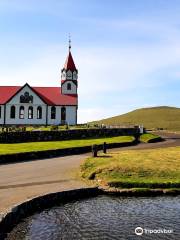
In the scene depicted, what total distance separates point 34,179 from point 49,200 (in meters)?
5.75

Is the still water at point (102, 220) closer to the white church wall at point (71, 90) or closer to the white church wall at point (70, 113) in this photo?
the white church wall at point (70, 113)

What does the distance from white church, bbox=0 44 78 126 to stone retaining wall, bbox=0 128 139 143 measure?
78.0ft

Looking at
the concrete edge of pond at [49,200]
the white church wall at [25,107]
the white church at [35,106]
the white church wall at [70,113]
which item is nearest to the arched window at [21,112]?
the white church at [35,106]

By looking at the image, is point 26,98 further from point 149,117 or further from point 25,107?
point 149,117

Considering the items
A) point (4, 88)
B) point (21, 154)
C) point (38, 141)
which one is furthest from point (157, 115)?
point (21, 154)

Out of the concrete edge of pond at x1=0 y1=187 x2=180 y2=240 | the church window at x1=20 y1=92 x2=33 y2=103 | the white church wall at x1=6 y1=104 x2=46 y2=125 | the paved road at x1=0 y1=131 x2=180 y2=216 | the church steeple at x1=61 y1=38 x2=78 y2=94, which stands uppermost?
the church steeple at x1=61 y1=38 x2=78 y2=94

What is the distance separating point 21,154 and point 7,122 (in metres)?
55.6

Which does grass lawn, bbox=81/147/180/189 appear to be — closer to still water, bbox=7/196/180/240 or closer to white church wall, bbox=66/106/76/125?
still water, bbox=7/196/180/240

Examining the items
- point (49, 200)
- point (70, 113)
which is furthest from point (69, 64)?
point (49, 200)

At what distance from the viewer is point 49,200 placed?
24.2m

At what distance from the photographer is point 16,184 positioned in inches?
1088

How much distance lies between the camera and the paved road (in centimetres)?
2418

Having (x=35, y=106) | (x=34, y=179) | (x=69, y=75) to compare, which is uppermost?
(x=69, y=75)
